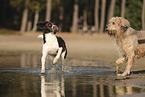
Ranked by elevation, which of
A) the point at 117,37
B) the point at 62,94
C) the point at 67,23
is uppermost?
the point at 67,23

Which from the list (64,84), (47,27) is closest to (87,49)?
(47,27)

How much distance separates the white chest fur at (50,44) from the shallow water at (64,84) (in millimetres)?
749

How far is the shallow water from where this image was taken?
1062cm

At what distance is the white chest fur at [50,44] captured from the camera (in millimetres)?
14891

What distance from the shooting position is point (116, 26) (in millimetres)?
14047

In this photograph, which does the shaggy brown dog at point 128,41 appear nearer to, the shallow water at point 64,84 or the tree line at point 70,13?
the shallow water at point 64,84

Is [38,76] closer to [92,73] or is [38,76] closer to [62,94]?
[92,73]

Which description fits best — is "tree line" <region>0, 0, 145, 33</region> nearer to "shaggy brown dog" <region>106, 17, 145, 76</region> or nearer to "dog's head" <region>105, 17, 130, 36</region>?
"shaggy brown dog" <region>106, 17, 145, 76</region>

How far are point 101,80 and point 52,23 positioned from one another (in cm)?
295

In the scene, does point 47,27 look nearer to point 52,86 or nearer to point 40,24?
point 40,24

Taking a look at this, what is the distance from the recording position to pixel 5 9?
64312 millimetres

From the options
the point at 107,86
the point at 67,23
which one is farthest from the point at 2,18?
the point at 107,86

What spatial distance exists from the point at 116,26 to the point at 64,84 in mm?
2841

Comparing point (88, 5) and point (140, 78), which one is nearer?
point (140, 78)
